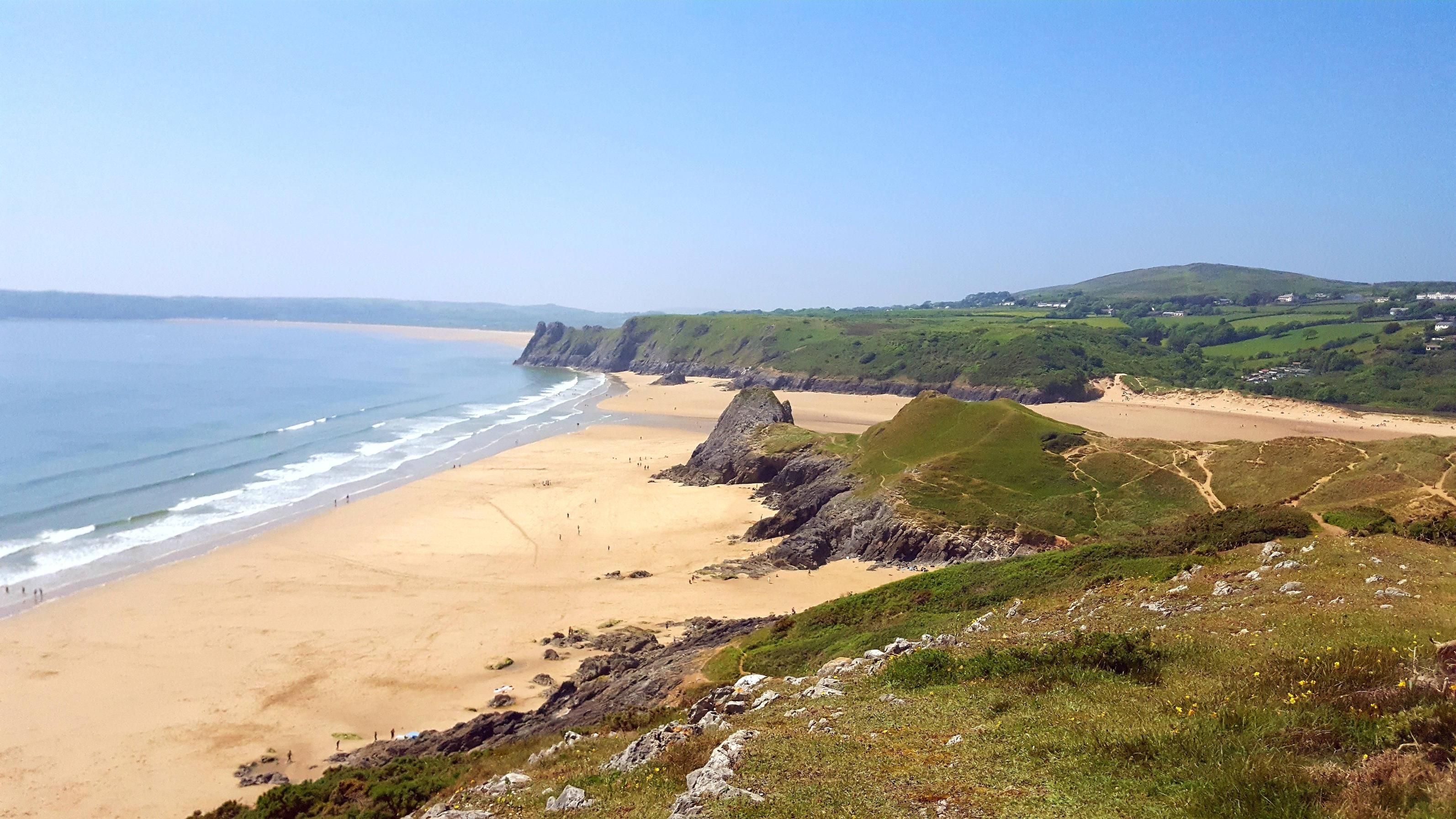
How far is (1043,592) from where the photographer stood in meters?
27.4

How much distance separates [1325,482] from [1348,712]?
3895cm

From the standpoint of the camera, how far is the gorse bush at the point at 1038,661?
1446 centimetres

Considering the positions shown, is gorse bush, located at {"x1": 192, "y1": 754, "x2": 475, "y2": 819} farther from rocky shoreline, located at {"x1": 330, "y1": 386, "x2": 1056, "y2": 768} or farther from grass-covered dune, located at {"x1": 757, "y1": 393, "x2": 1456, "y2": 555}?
grass-covered dune, located at {"x1": 757, "y1": 393, "x2": 1456, "y2": 555}

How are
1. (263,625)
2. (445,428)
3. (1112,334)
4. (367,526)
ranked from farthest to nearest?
(1112,334) → (445,428) → (367,526) → (263,625)

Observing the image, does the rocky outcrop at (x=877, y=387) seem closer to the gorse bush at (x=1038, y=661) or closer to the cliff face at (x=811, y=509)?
the cliff face at (x=811, y=509)

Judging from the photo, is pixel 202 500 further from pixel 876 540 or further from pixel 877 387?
A: pixel 877 387

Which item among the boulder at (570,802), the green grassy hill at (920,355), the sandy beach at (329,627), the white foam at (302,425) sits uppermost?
the green grassy hill at (920,355)

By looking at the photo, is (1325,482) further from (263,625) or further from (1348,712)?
(263,625)

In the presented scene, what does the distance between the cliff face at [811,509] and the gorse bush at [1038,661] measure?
88.6 ft

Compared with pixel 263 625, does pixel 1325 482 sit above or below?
above

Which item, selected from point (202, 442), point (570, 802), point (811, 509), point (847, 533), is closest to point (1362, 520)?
point (847, 533)

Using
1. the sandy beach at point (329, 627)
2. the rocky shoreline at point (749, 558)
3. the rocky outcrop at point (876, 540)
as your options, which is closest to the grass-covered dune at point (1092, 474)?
the rocky outcrop at point (876, 540)

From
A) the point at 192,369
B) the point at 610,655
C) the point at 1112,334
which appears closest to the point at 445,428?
the point at 610,655

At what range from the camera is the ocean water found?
54.2m
